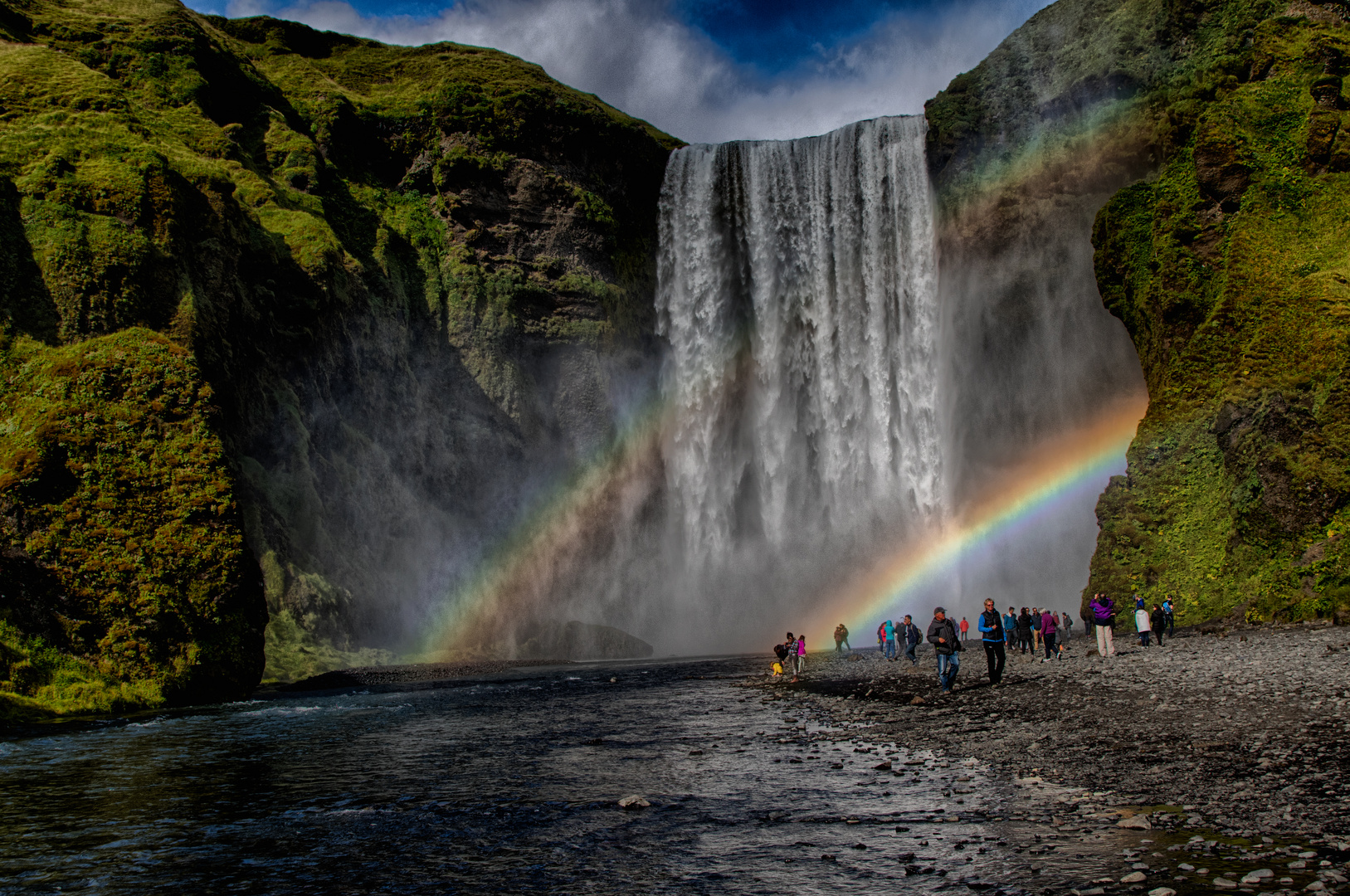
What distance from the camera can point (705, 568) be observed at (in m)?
51.9

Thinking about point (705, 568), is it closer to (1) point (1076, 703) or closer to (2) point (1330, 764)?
(1) point (1076, 703)

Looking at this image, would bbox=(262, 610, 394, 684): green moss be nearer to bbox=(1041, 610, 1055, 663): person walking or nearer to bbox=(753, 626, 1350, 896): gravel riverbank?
bbox=(753, 626, 1350, 896): gravel riverbank

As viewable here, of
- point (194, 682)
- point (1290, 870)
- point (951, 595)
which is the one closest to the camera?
point (1290, 870)

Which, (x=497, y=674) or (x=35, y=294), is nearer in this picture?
(x=35, y=294)

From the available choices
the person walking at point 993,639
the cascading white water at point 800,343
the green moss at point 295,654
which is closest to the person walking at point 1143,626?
the person walking at point 993,639

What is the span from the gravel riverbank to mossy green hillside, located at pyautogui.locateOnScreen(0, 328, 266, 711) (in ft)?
60.1

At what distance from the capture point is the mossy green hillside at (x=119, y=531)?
22984mm

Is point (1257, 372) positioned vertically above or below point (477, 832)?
above

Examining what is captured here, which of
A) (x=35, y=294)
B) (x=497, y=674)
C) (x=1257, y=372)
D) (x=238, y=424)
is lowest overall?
(x=497, y=674)

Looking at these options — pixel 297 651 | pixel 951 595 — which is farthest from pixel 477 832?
pixel 951 595

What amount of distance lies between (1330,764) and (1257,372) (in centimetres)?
2267

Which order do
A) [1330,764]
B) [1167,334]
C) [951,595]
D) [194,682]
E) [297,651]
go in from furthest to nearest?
[951,595]
[297,651]
[1167,334]
[194,682]
[1330,764]

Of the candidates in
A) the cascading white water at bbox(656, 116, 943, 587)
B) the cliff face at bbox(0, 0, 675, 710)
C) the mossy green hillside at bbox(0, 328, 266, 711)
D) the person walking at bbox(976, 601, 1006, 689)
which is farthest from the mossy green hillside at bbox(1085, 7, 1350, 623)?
the cliff face at bbox(0, 0, 675, 710)

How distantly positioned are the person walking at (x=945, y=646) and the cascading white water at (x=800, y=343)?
2919 centimetres
